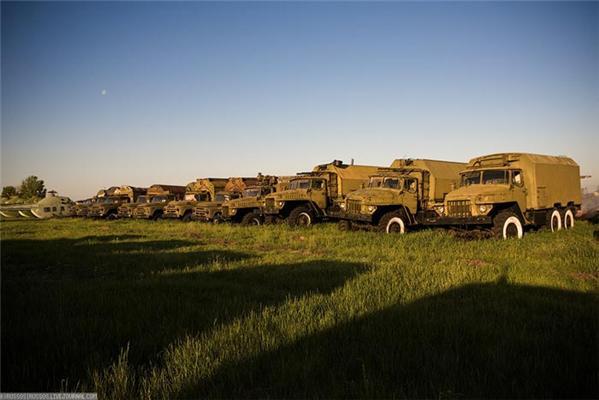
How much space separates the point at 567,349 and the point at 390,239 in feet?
28.8

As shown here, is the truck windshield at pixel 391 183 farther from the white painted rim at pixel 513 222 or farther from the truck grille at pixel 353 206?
the white painted rim at pixel 513 222

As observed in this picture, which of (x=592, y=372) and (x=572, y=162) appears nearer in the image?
(x=592, y=372)

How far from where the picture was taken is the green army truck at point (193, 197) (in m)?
23.8

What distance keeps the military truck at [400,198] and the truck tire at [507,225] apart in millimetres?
2122

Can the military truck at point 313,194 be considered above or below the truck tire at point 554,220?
above

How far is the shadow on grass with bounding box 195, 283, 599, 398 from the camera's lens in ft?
8.71

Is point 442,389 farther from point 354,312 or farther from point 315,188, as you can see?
point 315,188

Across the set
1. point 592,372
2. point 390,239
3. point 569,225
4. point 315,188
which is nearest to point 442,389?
point 592,372

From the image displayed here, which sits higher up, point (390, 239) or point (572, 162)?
point (572, 162)

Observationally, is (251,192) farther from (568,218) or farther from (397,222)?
(568,218)

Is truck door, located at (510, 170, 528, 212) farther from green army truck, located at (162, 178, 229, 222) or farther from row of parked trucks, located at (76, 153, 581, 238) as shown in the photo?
green army truck, located at (162, 178, 229, 222)

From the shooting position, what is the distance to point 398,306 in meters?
4.63

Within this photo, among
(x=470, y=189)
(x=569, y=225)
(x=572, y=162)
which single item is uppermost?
(x=572, y=162)

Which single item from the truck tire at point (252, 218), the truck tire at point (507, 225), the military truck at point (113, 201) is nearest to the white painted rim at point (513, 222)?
the truck tire at point (507, 225)
